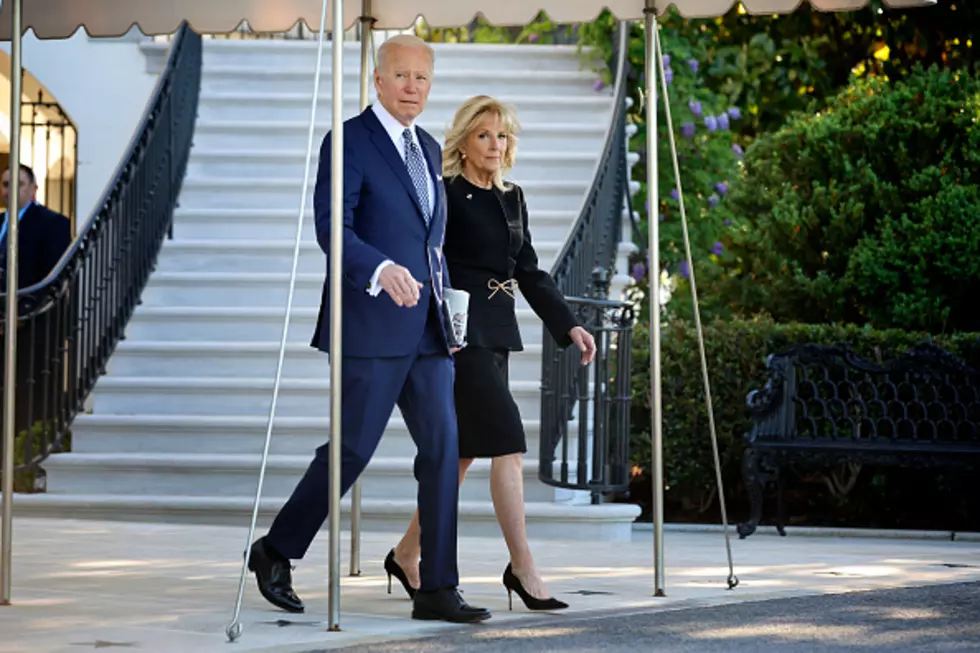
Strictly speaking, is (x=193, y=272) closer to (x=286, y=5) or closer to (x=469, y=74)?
(x=469, y=74)

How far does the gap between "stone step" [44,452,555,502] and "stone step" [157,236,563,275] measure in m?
2.20

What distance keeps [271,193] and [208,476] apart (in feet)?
10.4

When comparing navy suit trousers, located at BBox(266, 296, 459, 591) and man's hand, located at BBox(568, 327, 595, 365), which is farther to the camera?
man's hand, located at BBox(568, 327, 595, 365)

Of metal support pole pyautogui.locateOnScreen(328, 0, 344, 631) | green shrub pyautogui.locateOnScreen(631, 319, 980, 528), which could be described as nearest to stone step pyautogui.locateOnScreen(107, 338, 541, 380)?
green shrub pyautogui.locateOnScreen(631, 319, 980, 528)

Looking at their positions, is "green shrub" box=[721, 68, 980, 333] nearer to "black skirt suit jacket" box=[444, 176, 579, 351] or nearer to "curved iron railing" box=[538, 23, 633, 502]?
"curved iron railing" box=[538, 23, 633, 502]

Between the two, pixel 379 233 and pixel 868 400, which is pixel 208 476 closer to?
pixel 868 400

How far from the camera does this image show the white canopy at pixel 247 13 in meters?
6.76

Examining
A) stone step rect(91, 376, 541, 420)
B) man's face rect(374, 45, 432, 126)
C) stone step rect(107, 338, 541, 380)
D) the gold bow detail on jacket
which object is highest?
man's face rect(374, 45, 432, 126)

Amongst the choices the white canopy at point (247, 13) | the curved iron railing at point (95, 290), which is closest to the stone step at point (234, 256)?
the curved iron railing at point (95, 290)

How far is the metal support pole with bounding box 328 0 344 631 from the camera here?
5.11m

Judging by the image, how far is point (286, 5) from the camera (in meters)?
6.87

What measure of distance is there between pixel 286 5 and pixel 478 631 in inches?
113

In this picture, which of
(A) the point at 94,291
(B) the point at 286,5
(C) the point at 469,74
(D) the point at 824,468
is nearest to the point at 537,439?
(D) the point at 824,468

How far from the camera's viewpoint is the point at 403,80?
5.48 meters
